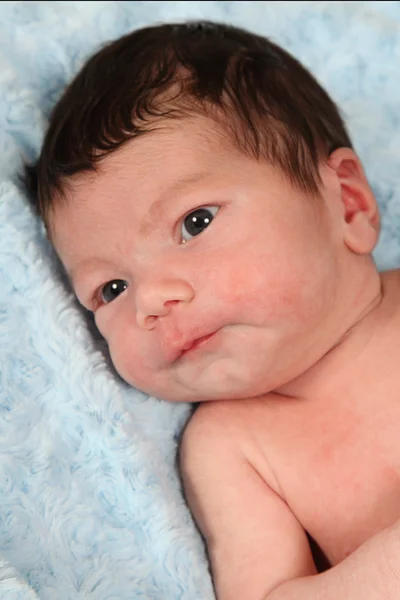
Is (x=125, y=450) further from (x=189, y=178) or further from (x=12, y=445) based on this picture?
(x=189, y=178)

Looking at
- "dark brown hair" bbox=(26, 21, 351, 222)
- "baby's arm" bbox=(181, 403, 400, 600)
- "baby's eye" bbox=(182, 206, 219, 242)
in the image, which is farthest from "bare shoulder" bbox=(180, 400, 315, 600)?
"dark brown hair" bbox=(26, 21, 351, 222)

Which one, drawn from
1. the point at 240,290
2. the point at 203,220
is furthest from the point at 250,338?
the point at 203,220

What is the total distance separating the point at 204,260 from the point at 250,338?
13 centimetres

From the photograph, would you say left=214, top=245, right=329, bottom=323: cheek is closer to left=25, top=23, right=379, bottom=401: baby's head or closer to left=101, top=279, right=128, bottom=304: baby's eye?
left=25, top=23, right=379, bottom=401: baby's head

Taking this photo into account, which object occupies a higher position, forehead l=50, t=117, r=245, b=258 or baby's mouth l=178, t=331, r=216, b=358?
forehead l=50, t=117, r=245, b=258

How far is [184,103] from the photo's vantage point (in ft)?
4.16

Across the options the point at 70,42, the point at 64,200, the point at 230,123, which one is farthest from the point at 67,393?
the point at 70,42

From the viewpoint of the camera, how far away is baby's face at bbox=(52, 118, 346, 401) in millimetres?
1188

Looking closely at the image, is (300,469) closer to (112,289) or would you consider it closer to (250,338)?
(250,338)

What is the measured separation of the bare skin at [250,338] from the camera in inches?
47.2

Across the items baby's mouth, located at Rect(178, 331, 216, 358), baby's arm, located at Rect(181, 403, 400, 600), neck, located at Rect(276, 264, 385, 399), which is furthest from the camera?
neck, located at Rect(276, 264, 385, 399)

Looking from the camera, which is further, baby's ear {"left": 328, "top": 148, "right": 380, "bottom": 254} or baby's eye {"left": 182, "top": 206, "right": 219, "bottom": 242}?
baby's ear {"left": 328, "top": 148, "right": 380, "bottom": 254}

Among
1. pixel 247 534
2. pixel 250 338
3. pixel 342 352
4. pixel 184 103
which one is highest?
pixel 184 103

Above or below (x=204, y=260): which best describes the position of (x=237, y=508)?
below
